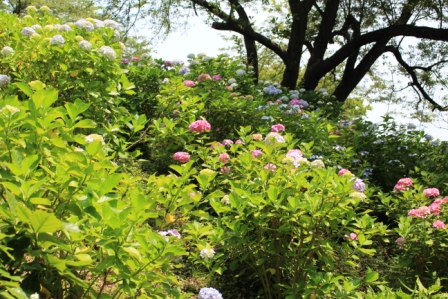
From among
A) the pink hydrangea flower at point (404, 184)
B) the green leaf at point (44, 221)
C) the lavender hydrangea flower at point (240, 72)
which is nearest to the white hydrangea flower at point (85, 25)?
the lavender hydrangea flower at point (240, 72)

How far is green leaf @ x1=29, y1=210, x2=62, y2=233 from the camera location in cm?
130

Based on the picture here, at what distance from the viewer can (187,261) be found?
326 centimetres

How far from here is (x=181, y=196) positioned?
7.39 ft

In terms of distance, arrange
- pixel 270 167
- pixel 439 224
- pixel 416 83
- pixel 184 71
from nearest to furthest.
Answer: pixel 270 167 → pixel 439 224 → pixel 184 71 → pixel 416 83

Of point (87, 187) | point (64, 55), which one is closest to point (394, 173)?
point (64, 55)

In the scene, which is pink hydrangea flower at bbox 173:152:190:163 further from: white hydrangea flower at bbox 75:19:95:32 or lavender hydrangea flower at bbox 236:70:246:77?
lavender hydrangea flower at bbox 236:70:246:77

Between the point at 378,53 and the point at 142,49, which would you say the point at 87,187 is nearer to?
the point at 378,53

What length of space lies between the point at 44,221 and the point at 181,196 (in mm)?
985

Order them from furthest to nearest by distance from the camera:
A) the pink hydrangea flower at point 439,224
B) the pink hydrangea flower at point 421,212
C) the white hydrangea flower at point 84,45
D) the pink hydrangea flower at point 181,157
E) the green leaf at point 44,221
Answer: the pink hydrangea flower at point 181,157 < the white hydrangea flower at point 84,45 < the pink hydrangea flower at point 421,212 < the pink hydrangea flower at point 439,224 < the green leaf at point 44,221

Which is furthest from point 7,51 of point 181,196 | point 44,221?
point 44,221

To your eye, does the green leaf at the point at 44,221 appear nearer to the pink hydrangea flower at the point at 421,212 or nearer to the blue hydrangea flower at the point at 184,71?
the pink hydrangea flower at the point at 421,212

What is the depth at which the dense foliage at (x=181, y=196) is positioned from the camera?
1586 millimetres

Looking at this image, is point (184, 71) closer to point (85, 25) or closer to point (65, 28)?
point (85, 25)

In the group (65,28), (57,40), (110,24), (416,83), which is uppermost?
(416,83)
